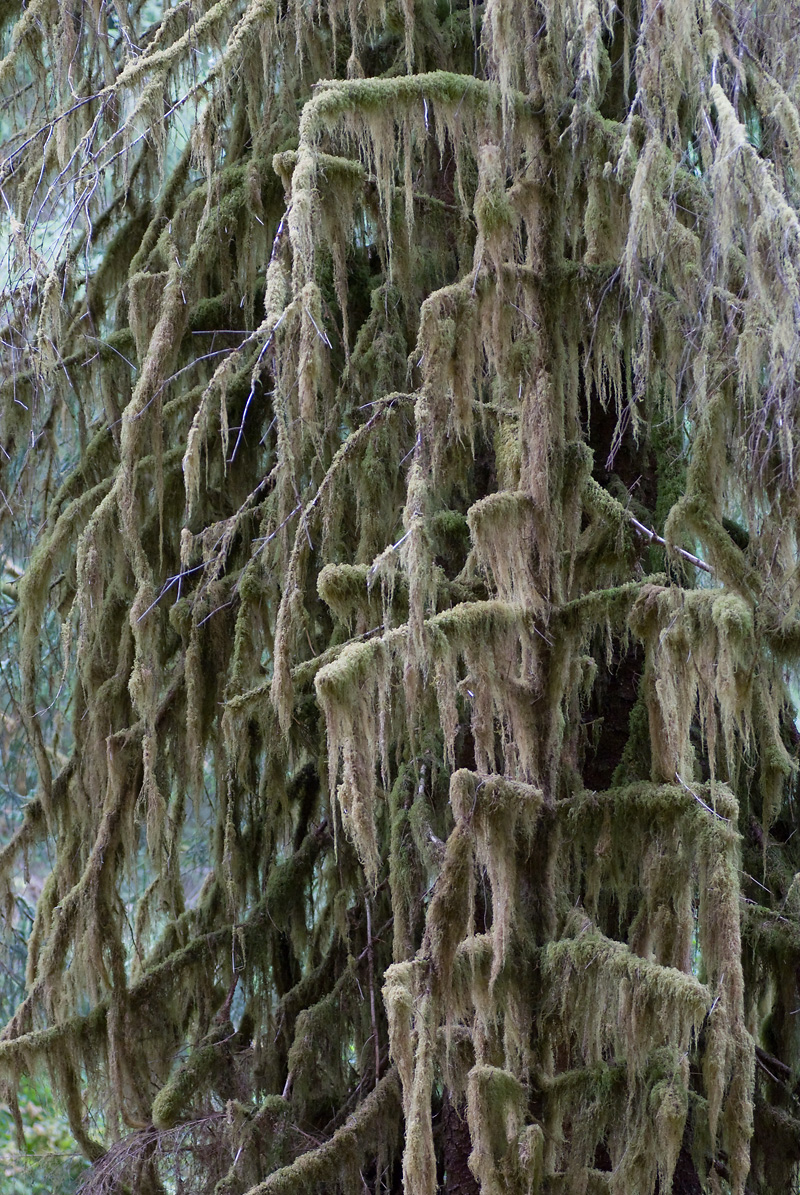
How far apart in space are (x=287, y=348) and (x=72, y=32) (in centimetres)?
160

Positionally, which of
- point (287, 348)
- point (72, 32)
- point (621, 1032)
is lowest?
point (621, 1032)

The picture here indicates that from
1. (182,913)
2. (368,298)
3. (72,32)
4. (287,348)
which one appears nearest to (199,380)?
(368,298)

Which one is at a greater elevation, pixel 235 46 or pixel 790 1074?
pixel 235 46

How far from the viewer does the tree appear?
2541mm

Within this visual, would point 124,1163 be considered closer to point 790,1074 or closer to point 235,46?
point 790,1074

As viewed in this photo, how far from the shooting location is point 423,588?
2334 millimetres

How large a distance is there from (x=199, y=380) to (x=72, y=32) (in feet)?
3.40

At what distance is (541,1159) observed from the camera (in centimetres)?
263

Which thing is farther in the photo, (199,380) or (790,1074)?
(199,380)

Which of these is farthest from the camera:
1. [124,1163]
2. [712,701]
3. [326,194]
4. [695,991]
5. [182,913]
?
[182,913]

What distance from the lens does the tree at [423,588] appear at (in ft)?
8.34

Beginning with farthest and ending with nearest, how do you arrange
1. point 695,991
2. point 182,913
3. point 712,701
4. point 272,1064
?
1. point 182,913
2. point 272,1064
3. point 712,701
4. point 695,991

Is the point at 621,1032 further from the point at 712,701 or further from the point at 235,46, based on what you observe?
the point at 235,46

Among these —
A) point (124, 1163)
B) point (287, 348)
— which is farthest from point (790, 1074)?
point (287, 348)
